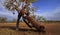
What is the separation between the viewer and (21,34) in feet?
51.3

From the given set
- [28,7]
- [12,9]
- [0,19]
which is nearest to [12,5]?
[12,9]

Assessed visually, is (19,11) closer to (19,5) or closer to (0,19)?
(19,5)

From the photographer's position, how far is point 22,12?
1861cm

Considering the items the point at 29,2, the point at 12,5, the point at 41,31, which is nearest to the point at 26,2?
the point at 29,2

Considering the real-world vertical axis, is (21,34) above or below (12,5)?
below

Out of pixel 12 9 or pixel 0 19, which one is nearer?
pixel 12 9

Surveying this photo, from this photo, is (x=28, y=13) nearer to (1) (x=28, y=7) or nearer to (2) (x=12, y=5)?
(1) (x=28, y=7)

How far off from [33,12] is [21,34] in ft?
17.7

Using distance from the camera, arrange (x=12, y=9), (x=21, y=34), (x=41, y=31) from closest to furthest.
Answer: (x=21, y=34) → (x=41, y=31) → (x=12, y=9)

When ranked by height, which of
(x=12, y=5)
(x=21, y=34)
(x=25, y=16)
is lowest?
(x=21, y=34)

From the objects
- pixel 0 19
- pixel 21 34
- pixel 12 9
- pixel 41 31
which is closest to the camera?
pixel 21 34

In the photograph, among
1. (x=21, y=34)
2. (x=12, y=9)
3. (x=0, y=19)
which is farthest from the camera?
(x=0, y=19)

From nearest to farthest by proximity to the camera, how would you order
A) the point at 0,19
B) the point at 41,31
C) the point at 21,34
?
the point at 21,34, the point at 41,31, the point at 0,19

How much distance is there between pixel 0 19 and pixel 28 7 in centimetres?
2703
